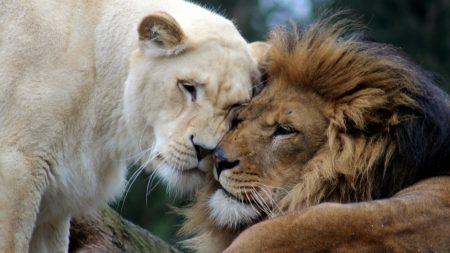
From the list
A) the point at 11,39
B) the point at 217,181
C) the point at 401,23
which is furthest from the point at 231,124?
the point at 401,23

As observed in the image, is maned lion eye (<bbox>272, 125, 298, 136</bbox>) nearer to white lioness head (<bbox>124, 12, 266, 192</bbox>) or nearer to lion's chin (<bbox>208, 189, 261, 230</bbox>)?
white lioness head (<bbox>124, 12, 266, 192</bbox>)

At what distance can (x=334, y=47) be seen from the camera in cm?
482

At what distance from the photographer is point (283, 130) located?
15.4 feet

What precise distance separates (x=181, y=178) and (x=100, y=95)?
0.51 meters

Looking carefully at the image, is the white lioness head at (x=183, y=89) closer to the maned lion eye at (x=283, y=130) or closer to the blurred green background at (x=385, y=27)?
the maned lion eye at (x=283, y=130)

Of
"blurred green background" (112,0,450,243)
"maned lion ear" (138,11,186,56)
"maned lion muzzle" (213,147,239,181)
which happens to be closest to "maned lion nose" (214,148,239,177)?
"maned lion muzzle" (213,147,239,181)

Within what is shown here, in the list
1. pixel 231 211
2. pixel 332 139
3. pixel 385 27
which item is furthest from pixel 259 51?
pixel 385 27

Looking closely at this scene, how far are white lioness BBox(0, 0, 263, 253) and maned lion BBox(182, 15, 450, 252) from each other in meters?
0.13

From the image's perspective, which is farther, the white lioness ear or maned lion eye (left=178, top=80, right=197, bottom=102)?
the white lioness ear

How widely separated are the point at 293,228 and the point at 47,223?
4.86 feet

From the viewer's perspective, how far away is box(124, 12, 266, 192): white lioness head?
4664 mm

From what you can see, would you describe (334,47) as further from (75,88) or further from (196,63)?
(75,88)

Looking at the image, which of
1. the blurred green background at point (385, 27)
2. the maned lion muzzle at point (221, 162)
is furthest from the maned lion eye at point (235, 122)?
the blurred green background at point (385, 27)

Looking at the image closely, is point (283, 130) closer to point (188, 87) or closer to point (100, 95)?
point (188, 87)
